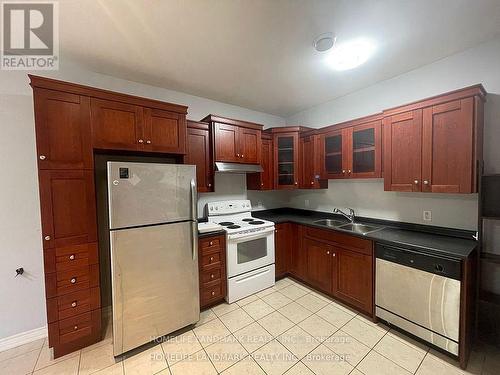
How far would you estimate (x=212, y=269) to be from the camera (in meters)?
2.34

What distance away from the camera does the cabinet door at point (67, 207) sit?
63.8 inches

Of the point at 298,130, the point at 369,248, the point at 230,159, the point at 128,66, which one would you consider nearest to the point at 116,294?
the point at 230,159

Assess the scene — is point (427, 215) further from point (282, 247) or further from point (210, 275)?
point (210, 275)

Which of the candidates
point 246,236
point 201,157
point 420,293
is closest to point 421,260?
point 420,293

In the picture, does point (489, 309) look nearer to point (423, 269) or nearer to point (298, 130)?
point (423, 269)

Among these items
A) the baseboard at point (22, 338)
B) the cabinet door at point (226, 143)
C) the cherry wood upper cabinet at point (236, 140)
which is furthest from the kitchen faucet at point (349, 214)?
the baseboard at point (22, 338)

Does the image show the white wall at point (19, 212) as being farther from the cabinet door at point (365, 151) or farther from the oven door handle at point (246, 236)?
the cabinet door at point (365, 151)

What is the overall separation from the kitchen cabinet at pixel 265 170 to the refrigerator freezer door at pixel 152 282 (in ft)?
4.69

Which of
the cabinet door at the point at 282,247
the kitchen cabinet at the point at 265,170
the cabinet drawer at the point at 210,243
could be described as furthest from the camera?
the kitchen cabinet at the point at 265,170

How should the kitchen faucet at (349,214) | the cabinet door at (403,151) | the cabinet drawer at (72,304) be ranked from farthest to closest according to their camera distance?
the kitchen faucet at (349,214) → the cabinet door at (403,151) → the cabinet drawer at (72,304)

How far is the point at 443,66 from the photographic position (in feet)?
6.70

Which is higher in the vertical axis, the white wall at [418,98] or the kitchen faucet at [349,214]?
the white wall at [418,98]

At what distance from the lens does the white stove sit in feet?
8.04

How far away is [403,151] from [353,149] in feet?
1.88
